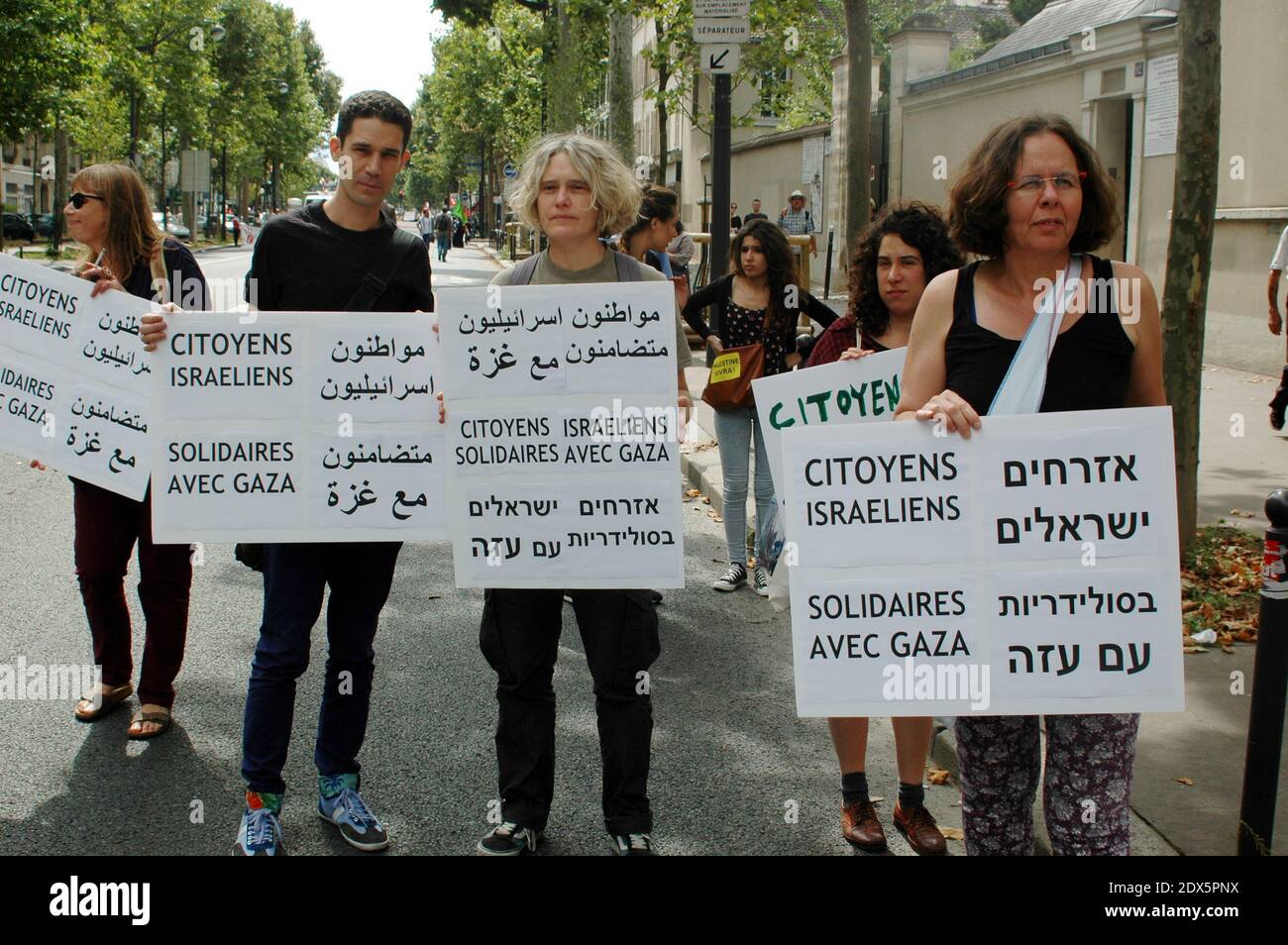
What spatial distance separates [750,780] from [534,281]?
74.3 inches

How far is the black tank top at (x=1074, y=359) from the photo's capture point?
2869mm

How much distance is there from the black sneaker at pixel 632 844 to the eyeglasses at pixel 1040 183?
2.06 meters

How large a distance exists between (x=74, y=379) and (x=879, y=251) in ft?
9.08

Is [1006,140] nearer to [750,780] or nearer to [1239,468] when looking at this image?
[750,780]

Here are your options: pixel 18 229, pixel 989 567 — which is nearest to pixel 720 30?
pixel 989 567

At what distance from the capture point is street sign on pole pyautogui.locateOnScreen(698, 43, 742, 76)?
10.4 m

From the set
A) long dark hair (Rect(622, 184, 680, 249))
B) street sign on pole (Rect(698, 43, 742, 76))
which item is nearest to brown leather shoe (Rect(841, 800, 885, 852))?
long dark hair (Rect(622, 184, 680, 249))

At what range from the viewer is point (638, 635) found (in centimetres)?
374

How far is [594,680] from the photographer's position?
3766 millimetres

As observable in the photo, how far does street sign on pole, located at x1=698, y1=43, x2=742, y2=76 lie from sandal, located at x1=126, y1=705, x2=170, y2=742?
23.8 feet

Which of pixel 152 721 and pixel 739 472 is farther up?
pixel 739 472

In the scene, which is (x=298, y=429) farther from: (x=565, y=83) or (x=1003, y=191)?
(x=565, y=83)

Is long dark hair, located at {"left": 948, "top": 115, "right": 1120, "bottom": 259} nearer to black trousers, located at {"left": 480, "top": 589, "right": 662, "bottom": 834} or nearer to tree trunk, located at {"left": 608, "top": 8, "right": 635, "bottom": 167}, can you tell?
black trousers, located at {"left": 480, "top": 589, "right": 662, "bottom": 834}

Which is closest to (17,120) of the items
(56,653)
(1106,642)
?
(56,653)
